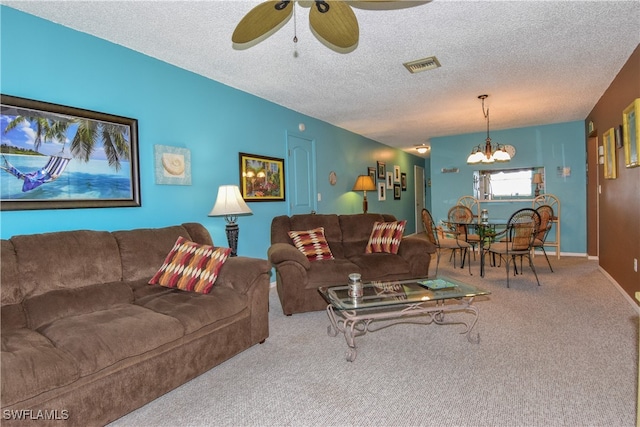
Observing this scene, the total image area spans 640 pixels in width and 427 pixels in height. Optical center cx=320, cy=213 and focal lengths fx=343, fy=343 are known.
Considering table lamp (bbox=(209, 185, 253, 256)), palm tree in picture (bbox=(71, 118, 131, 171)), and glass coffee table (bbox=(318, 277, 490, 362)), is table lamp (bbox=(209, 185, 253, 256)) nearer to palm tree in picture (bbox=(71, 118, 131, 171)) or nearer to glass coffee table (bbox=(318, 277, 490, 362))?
palm tree in picture (bbox=(71, 118, 131, 171))

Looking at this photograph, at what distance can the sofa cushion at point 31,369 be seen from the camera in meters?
1.37

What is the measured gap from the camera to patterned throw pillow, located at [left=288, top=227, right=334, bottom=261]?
372 cm

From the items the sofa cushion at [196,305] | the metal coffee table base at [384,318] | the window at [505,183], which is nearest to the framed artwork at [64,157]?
the sofa cushion at [196,305]

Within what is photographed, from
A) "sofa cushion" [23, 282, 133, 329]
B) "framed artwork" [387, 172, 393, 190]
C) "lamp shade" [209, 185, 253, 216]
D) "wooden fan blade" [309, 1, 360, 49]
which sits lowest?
"sofa cushion" [23, 282, 133, 329]

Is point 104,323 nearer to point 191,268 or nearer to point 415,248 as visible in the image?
point 191,268

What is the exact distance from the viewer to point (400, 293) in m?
2.70

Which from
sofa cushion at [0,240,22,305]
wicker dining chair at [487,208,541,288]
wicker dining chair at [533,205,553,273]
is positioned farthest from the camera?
wicker dining chair at [533,205,553,273]

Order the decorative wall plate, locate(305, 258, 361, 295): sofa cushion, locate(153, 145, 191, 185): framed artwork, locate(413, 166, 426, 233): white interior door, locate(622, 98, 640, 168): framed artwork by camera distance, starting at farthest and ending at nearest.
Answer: locate(413, 166, 426, 233): white interior door
the decorative wall plate
locate(305, 258, 361, 295): sofa cushion
locate(153, 145, 191, 185): framed artwork
locate(622, 98, 640, 168): framed artwork

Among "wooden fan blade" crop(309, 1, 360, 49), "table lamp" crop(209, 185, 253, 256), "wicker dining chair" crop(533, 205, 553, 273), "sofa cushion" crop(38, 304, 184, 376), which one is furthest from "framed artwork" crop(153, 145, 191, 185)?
"wicker dining chair" crop(533, 205, 553, 273)

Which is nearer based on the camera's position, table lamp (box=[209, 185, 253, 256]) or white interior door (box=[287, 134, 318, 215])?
table lamp (box=[209, 185, 253, 256])

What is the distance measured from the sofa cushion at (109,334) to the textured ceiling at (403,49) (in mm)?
1974

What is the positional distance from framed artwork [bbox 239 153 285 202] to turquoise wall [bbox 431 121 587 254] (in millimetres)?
4351

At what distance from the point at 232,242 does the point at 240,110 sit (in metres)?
1.59

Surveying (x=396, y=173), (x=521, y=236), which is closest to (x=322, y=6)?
(x=521, y=236)
